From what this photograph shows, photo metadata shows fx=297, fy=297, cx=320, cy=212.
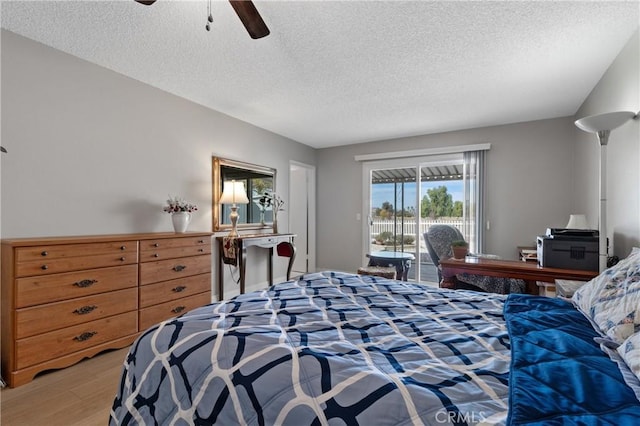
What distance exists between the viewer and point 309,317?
4.26 ft

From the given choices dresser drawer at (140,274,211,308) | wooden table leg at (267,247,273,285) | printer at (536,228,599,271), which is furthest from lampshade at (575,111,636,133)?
wooden table leg at (267,247,273,285)

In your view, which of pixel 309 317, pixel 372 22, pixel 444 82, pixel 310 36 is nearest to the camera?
pixel 309 317

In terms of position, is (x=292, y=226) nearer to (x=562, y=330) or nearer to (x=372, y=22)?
(x=372, y=22)

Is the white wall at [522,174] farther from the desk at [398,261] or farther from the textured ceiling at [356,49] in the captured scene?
the desk at [398,261]

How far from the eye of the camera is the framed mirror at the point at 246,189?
374cm

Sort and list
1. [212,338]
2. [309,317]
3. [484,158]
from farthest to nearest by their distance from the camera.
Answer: [484,158]
[309,317]
[212,338]

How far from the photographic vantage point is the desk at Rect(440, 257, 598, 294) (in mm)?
2300

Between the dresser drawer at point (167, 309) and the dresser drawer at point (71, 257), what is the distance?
49 cm

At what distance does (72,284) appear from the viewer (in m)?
2.15

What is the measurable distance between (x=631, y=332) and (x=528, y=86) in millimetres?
2840

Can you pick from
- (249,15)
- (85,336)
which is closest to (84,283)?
(85,336)

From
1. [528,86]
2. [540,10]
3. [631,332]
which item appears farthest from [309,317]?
[528,86]

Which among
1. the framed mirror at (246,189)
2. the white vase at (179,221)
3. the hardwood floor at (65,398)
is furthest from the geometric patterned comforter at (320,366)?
the framed mirror at (246,189)

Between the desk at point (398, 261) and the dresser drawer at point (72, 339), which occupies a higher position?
the desk at point (398, 261)
